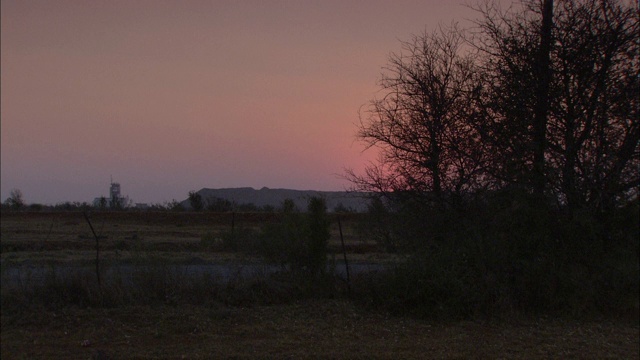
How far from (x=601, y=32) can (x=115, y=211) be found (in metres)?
31.7

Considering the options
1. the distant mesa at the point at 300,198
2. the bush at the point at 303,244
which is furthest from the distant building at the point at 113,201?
the bush at the point at 303,244

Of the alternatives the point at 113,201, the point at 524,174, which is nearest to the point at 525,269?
the point at 524,174

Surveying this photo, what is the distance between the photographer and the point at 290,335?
10375 mm

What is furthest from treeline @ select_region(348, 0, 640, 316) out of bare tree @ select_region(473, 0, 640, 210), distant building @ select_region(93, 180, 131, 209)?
distant building @ select_region(93, 180, 131, 209)

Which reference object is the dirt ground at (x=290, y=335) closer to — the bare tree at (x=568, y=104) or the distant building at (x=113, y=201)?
the bare tree at (x=568, y=104)

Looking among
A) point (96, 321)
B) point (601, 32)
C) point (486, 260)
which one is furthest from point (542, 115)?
point (96, 321)

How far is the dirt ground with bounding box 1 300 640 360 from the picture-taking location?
9344 mm

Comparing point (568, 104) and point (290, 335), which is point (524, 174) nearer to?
point (568, 104)

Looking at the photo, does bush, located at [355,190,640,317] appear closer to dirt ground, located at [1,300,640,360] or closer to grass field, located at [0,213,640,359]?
grass field, located at [0,213,640,359]

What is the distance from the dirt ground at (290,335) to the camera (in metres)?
9.34

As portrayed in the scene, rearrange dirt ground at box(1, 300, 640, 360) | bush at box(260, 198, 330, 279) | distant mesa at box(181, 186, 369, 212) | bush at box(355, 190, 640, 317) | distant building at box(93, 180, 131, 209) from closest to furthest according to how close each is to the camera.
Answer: dirt ground at box(1, 300, 640, 360), bush at box(355, 190, 640, 317), bush at box(260, 198, 330, 279), distant mesa at box(181, 186, 369, 212), distant building at box(93, 180, 131, 209)

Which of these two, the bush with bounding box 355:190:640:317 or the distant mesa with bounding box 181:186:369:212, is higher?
the distant mesa with bounding box 181:186:369:212

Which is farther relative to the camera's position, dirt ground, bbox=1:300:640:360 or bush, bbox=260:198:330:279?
bush, bbox=260:198:330:279

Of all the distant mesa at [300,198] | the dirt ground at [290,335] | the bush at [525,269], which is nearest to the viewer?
the dirt ground at [290,335]
